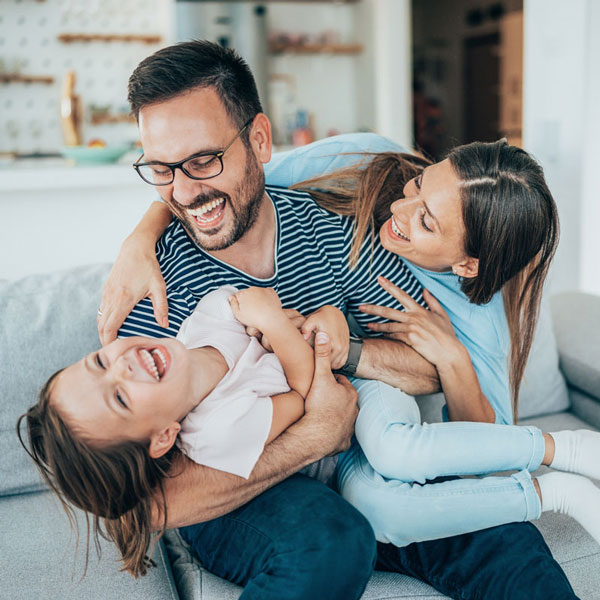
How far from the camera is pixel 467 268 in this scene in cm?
169

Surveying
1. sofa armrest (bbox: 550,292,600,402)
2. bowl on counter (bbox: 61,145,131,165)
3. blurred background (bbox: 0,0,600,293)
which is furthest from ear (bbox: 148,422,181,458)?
bowl on counter (bbox: 61,145,131,165)

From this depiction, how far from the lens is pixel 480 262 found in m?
1.64

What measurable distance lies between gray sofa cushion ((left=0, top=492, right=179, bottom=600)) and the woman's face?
0.96 meters

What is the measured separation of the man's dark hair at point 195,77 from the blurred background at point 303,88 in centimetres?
59

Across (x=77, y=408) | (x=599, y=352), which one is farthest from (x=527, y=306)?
(x=77, y=408)

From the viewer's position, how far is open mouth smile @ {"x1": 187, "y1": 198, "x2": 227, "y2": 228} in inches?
61.0

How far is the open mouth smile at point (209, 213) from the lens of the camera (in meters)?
1.55

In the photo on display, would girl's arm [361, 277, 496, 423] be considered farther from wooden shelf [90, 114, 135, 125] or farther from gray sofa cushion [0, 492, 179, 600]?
wooden shelf [90, 114, 135, 125]

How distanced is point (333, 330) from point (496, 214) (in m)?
0.48

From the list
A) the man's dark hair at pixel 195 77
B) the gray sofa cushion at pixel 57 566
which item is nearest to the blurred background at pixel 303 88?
the man's dark hair at pixel 195 77

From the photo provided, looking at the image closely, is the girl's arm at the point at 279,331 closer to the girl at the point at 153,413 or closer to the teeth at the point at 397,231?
the girl at the point at 153,413

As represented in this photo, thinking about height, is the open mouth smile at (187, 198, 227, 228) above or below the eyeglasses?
below

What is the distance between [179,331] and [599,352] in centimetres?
130

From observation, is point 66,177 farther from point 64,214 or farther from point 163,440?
point 163,440
